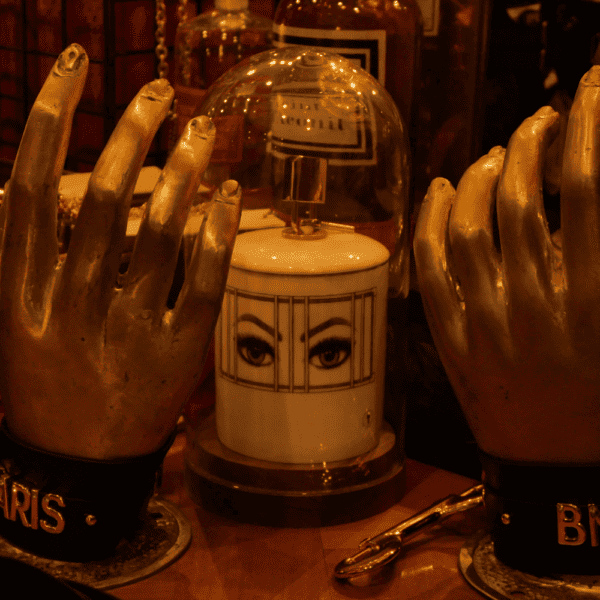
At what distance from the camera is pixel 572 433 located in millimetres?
413

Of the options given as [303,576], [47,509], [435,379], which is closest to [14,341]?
[47,509]

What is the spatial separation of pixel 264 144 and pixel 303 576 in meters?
0.26

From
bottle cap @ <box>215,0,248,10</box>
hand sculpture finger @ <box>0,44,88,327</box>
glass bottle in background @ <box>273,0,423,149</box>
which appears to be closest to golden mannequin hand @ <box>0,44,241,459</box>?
hand sculpture finger @ <box>0,44,88,327</box>

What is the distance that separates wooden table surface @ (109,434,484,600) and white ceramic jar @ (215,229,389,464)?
4 cm

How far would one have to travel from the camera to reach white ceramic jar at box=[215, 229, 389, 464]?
1.54 feet

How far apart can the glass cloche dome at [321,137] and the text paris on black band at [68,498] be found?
0.19 metres

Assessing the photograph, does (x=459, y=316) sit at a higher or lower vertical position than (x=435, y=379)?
higher

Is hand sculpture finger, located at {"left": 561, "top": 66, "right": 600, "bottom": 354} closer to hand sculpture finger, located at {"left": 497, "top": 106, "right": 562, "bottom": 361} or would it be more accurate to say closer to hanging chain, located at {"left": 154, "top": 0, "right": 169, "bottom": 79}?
hand sculpture finger, located at {"left": 497, "top": 106, "right": 562, "bottom": 361}

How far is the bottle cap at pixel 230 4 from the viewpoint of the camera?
28.9 inches

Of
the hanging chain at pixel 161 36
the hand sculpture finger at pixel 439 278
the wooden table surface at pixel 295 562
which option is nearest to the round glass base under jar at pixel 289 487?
the wooden table surface at pixel 295 562

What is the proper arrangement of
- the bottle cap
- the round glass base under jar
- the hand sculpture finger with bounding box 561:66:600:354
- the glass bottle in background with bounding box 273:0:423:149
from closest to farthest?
the hand sculpture finger with bounding box 561:66:600:354
the round glass base under jar
the glass bottle in background with bounding box 273:0:423:149
the bottle cap

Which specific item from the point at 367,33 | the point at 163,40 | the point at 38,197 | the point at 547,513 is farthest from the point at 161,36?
the point at 547,513

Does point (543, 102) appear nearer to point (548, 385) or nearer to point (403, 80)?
point (403, 80)

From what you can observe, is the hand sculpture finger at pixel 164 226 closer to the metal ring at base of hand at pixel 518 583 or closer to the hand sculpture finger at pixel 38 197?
the hand sculpture finger at pixel 38 197
